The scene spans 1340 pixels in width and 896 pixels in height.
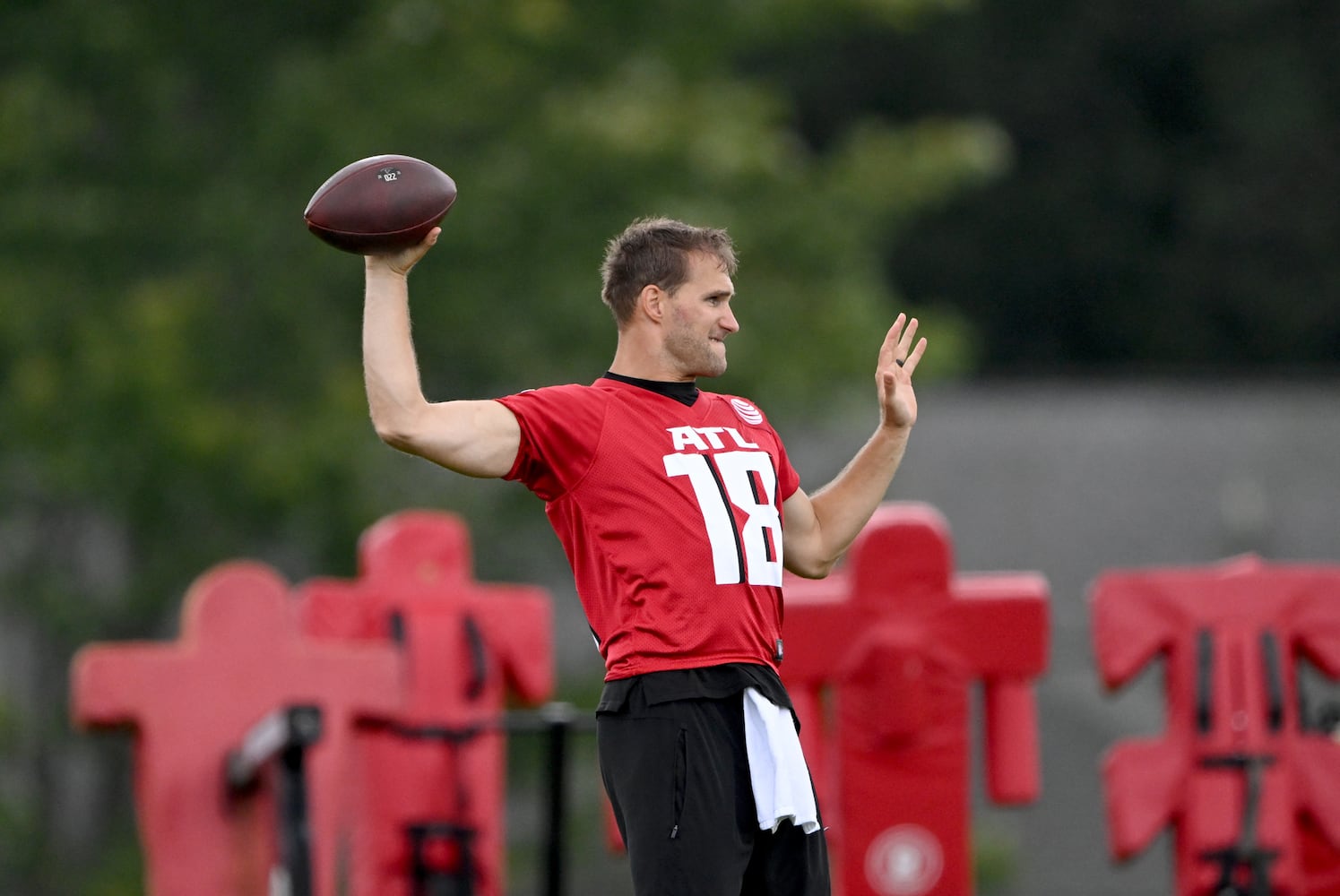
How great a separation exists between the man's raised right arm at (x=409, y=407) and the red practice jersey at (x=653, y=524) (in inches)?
2.3

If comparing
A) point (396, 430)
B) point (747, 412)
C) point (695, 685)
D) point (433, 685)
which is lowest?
point (695, 685)

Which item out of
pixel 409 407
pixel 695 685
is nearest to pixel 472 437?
pixel 409 407

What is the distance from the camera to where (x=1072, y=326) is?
2200 centimetres

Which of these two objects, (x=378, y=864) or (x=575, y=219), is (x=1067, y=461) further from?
(x=378, y=864)

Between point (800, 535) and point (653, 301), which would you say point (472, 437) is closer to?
point (653, 301)

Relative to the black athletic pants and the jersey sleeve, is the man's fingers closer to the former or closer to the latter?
the jersey sleeve

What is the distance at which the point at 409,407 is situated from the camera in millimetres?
3139

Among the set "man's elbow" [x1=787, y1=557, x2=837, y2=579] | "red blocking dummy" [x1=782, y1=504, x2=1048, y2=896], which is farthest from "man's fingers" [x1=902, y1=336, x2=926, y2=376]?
"red blocking dummy" [x1=782, y1=504, x2=1048, y2=896]

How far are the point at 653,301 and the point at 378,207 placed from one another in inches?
21.4

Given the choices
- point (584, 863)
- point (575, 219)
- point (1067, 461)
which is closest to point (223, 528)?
point (575, 219)

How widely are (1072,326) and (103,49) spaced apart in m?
13.9

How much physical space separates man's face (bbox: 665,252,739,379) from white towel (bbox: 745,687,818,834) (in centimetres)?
62

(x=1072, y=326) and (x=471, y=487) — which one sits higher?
(x=1072, y=326)

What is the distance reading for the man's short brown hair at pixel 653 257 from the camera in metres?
3.49
